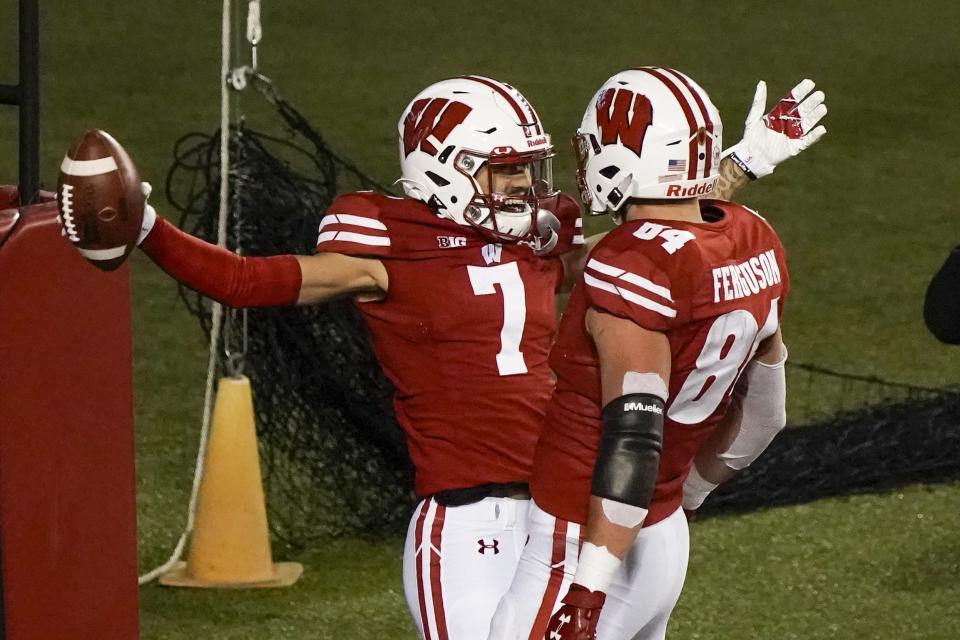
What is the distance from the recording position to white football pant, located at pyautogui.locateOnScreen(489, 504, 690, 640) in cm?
314

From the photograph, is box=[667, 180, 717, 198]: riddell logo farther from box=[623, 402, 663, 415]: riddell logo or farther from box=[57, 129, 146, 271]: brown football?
box=[57, 129, 146, 271]: brown football

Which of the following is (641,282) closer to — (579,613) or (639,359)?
(639,359)

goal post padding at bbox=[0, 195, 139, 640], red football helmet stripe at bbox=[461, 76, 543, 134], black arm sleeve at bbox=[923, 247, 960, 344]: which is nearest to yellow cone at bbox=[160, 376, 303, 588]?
goal post padding at bbox=[0, 195, 139, 640]

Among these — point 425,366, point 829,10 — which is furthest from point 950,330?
point 829,10

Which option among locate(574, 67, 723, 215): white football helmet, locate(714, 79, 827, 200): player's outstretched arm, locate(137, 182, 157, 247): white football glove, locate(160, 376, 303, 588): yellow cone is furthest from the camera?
locate(160, 376, 303, 588): yellow cone

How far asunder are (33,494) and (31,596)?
21 cm

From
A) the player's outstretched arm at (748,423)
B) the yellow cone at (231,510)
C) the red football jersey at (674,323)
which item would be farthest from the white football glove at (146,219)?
the yellow cone at (231,510)

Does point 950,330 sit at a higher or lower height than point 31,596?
higher

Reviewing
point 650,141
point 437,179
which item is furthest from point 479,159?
point 650,141

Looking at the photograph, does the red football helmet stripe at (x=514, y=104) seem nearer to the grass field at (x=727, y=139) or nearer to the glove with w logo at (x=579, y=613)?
the glove with w logo at (x=579, y=613)

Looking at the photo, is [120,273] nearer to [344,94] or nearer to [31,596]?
[31,596]

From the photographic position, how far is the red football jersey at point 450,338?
11.2 ft

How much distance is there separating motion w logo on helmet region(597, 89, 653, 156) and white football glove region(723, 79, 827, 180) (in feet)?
2.16

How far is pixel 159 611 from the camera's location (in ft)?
15.9
